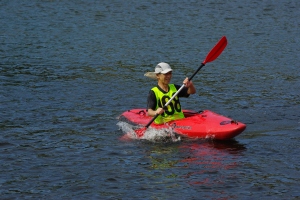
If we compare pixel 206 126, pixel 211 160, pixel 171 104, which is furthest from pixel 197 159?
pixel 171 104

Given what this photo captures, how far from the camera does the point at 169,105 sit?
11.4m

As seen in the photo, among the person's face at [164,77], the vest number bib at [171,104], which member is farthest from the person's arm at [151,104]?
the person's face at [164,77]

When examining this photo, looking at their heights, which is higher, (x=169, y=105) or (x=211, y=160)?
(x=169, y=105)

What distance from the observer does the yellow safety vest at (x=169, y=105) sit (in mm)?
11219

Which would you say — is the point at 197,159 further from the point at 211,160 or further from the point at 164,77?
the point at 164,77

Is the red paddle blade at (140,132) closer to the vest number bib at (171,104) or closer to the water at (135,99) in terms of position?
the water at (135,99)

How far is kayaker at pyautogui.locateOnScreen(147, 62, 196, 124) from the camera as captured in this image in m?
11.0

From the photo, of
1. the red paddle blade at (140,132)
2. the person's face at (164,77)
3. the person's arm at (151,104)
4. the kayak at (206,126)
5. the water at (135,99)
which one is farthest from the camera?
the red paddle blade at (140,132)

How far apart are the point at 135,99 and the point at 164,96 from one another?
3387mm

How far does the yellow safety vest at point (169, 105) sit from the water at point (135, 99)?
1.70ft

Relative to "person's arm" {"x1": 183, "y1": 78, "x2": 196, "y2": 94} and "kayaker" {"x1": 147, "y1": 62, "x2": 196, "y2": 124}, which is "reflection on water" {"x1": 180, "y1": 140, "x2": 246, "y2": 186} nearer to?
"kayaker" {"x1": 147, "y1": 62, "x2": 196, "y2": 124}

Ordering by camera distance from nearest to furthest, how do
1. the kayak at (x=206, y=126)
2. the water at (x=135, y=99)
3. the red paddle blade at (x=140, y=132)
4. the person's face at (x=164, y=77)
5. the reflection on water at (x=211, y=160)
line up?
1. the water at (x=135, y=99)
2. the reflection on water at (x=211, y=160)
3. the kayak at (x=206, y=126)
4. the person's face at (x=164, y=77)
5. the red paddle blade at (x=140, y=132)

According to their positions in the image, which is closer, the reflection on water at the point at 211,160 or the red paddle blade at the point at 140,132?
the reflection on water at the point at 211,160

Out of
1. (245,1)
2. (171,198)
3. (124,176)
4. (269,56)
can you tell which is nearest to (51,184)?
(124,176)
